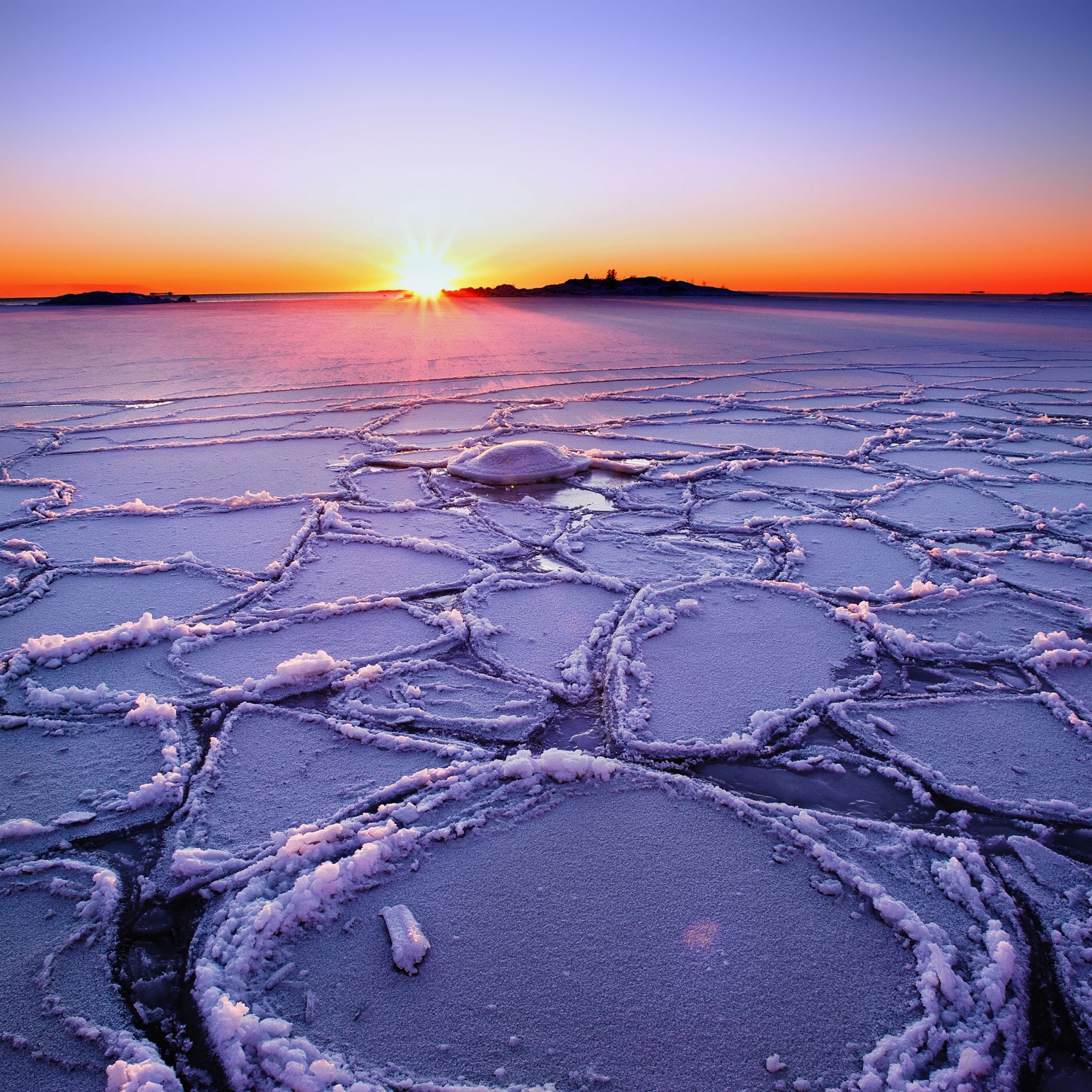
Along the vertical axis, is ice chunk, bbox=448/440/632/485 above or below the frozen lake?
above

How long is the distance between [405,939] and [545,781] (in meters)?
0.40

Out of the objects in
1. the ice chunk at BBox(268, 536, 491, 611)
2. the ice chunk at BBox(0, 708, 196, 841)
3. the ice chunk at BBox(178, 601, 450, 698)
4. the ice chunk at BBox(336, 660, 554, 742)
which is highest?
the ice chunk at BBox(268, 536, 491, 611)

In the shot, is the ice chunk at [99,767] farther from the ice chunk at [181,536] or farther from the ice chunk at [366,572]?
the ice chunk at [181,536]

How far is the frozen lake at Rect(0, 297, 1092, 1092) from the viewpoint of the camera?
34.8 inches

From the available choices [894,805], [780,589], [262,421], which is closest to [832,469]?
[780,589]

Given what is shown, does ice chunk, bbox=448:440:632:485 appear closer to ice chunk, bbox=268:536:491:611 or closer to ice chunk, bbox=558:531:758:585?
ice chunk, bbox=558:531:758:585

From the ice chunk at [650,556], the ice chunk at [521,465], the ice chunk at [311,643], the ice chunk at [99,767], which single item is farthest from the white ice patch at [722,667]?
the ice chunk at [521,465]

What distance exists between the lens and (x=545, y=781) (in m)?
1.32

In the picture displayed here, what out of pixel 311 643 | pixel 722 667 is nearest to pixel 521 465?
pixel 311 643

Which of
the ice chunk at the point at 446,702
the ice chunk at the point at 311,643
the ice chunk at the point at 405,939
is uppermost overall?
the ice chunk at the point at 311,643

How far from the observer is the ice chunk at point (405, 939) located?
0.96 metres

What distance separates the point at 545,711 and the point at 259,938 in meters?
0.71

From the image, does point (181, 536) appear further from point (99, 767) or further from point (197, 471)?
point (99, 767)

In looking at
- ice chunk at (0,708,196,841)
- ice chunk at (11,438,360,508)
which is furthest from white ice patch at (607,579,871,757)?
ice chunk at (11,438,360,508)
